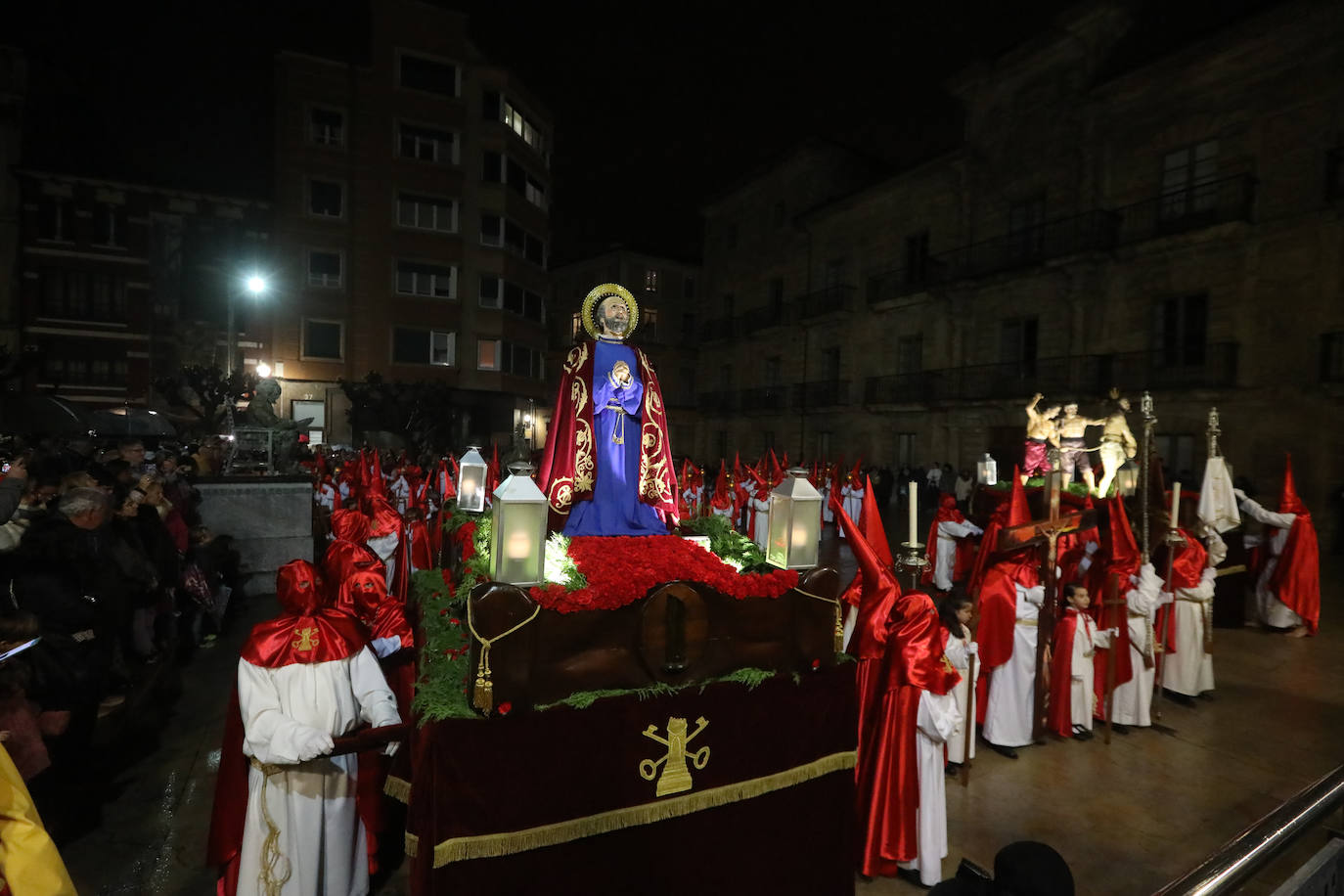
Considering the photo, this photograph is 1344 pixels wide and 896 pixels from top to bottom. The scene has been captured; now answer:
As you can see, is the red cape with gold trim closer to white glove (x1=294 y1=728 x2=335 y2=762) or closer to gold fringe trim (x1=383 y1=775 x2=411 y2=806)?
gold fringe trim (x1=383 y1=775 x2=411 y2=806)

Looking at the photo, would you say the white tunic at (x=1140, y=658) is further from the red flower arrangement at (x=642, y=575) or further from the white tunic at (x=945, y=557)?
the red flower arrangement at (x=642, y=575)

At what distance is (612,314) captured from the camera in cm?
575

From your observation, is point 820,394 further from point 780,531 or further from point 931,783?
point 780,531

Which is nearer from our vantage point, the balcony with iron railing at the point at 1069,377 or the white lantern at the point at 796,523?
the white lantern at the point at 796,523

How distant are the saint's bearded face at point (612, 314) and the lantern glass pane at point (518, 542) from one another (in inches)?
104

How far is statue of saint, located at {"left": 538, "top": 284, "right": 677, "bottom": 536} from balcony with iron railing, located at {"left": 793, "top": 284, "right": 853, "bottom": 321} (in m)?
28.0

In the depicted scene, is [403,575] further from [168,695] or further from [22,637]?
[22,637]

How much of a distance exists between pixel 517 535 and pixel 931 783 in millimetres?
3293

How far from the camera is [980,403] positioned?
25.4 metres

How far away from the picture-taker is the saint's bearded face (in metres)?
5.75

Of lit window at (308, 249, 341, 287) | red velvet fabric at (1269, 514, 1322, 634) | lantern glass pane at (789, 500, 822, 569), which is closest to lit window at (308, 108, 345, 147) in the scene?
lit window at (308, 249, 341, 287)

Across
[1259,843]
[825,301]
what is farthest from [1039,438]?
[825,301]

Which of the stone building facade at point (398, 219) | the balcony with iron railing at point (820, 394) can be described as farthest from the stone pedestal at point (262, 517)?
the balcony with iron railing at point (820, 394)

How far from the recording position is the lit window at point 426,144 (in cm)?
3139
